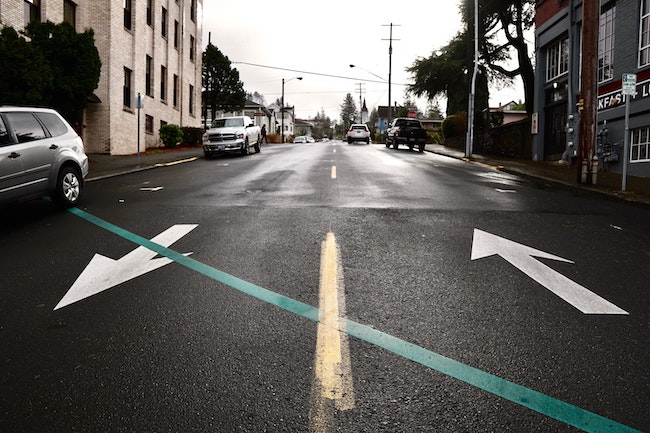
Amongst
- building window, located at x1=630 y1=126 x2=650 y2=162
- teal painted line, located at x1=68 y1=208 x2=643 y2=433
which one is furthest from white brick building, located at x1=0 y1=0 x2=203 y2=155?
building window, located at x1=630 y1=126 x2=650 y2=162

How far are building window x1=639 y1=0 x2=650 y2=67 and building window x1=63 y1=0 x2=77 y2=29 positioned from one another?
2121cm

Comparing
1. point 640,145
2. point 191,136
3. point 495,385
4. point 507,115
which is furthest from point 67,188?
point 507,115

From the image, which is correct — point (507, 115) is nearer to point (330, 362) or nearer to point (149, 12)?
point (149, 12)

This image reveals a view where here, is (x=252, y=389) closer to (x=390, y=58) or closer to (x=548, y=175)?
(x=548, y=175)

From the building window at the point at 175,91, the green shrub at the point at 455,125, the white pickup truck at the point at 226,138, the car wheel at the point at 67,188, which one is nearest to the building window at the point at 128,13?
→ the white pickup truck at the point at 226,138

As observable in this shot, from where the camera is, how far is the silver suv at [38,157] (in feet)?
27.5

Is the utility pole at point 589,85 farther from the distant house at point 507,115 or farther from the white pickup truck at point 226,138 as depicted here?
the distant house at point 507,115

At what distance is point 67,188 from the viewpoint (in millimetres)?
9695

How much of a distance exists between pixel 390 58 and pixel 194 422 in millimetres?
58586

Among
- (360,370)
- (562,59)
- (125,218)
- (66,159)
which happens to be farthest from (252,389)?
(562,59)

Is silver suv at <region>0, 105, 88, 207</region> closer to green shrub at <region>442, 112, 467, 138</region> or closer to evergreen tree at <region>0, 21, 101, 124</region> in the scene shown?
evergreen tree at <region>0, 21, 101, 124</region>

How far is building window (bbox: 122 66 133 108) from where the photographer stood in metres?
26.8

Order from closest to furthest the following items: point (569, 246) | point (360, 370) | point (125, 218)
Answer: point (360, 370)
point (569, 246)
point (125, 218)

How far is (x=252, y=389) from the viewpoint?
10.1 feet
